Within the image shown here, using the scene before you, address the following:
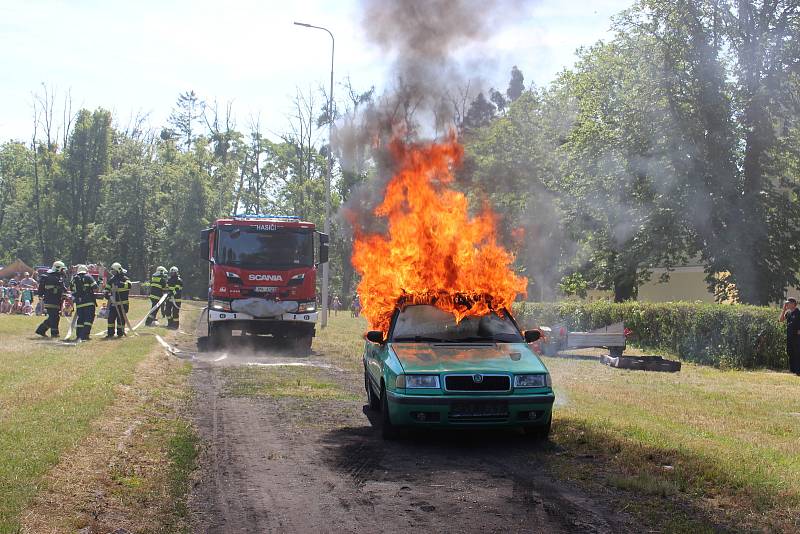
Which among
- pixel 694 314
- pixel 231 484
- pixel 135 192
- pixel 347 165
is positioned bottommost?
pixel 231 484

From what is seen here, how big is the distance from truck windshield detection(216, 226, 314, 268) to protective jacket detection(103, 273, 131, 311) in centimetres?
367

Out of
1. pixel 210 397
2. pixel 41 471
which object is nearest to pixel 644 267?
pixel 210 397

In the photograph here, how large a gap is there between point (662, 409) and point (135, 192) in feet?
216

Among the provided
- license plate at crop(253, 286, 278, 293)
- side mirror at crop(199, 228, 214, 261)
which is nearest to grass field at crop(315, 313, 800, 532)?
license plate at crop(253, 286, 278, 293)

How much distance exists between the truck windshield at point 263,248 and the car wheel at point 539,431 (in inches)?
454

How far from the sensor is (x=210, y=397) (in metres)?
12.1

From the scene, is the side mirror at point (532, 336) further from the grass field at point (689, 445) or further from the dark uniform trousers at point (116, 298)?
the dark uniform trousers at point (116, 298)

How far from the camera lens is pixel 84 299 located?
19766 millimetres

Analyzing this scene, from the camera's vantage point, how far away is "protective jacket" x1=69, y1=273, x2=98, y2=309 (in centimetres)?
1966

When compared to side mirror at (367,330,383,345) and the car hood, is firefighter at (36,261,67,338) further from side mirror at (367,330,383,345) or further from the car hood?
the car hood

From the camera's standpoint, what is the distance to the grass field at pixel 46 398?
6473 millimetres

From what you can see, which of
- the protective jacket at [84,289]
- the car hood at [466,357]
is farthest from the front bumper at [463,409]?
the protective jacket at [84,289]

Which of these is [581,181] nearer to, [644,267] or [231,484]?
[644,267]

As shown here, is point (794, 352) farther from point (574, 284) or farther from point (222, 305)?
point (574, 284)
